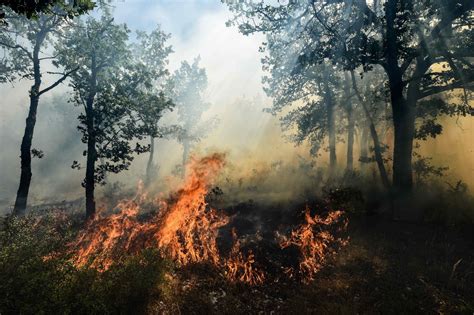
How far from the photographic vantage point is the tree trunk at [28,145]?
56.4 ft

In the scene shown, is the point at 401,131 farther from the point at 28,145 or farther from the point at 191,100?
the point at 191,100

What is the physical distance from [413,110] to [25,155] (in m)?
19.6

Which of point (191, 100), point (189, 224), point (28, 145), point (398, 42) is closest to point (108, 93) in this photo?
point (28, 145)

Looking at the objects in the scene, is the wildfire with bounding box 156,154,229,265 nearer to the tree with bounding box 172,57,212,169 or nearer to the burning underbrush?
the burning underbrush

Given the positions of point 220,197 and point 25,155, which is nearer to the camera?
point 25,155

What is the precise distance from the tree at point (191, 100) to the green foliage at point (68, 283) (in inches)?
1290

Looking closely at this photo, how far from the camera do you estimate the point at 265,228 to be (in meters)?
14.8

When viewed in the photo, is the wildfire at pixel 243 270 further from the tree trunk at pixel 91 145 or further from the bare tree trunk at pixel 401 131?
the tree trunk at pixel 91 145

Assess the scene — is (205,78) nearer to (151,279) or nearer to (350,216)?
(350,216)

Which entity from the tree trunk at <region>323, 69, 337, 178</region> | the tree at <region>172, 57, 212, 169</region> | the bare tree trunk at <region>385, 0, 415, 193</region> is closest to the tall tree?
the tree at <region>172, 57, 212, 169</region>

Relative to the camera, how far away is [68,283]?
21.3 ft

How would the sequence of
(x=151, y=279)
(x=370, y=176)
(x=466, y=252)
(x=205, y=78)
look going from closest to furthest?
1. (x=151, y=279)
2. (x=466, y=252)
3. (x=370, y=176)
4. (x=205, y=78)

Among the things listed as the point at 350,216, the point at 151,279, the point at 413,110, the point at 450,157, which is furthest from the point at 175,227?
the point at 450,157

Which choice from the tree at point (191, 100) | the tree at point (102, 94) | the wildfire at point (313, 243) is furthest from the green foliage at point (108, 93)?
the tree at point (191, 100)
